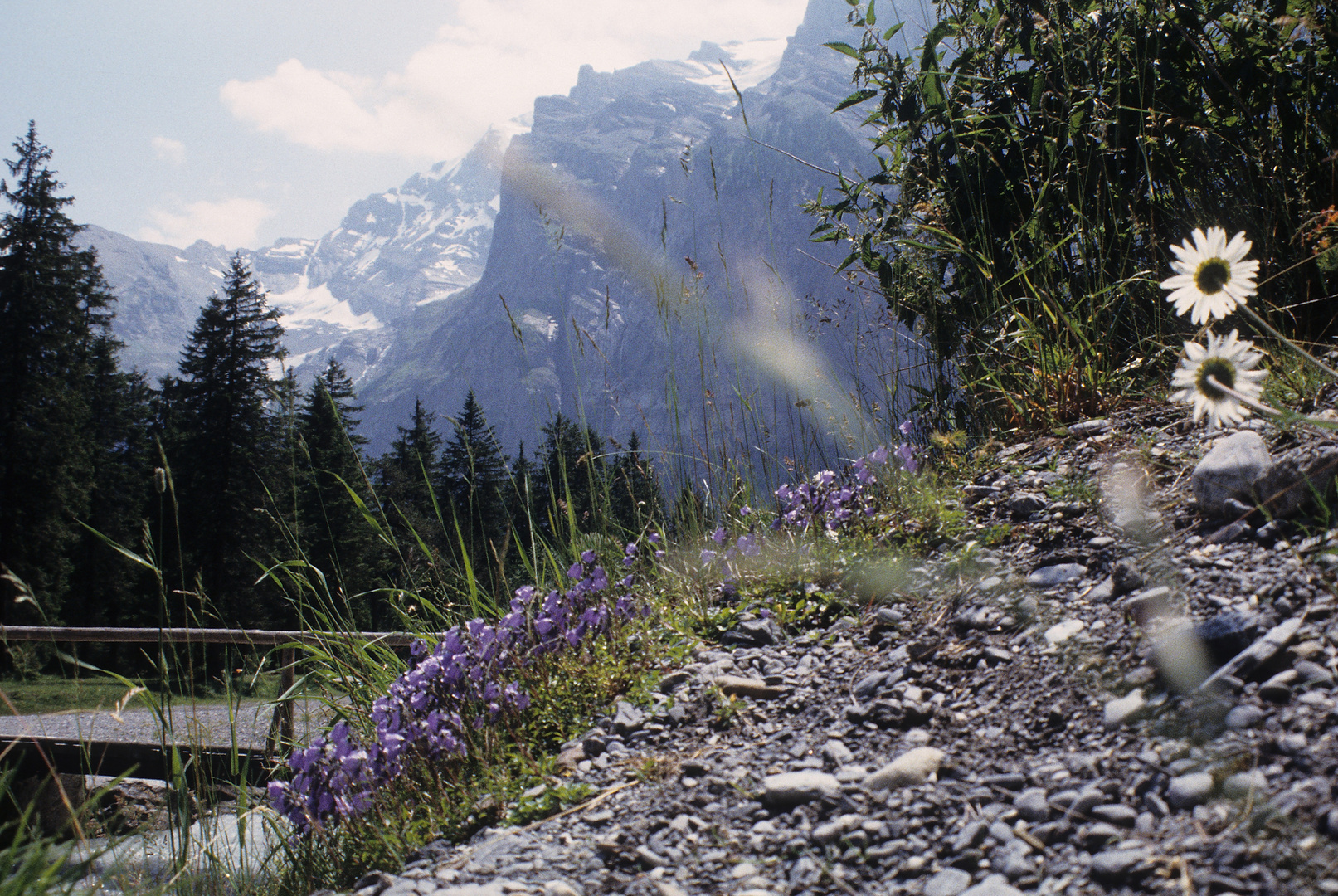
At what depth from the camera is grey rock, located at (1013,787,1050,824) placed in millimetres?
1086

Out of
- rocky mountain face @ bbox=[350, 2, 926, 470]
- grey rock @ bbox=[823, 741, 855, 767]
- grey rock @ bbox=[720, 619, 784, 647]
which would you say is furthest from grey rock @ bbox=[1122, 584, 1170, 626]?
rocky mountain face @ bbox=[350, 2, 926, 470]

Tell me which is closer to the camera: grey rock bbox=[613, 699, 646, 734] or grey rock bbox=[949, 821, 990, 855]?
grey rock bbox=[949, 821, 990, 855]

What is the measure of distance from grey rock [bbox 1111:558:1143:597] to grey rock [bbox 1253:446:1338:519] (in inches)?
10.6

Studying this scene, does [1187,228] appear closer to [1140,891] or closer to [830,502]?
[830,502]

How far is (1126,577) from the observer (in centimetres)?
152

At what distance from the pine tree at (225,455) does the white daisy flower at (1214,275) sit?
69.8ft

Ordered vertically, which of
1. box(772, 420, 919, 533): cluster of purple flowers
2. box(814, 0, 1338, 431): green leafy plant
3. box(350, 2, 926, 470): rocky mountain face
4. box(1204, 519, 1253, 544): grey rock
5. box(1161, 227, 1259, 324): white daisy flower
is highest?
box(350, 2, 926, 470): rocky mountain face

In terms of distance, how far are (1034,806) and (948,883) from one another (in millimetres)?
190

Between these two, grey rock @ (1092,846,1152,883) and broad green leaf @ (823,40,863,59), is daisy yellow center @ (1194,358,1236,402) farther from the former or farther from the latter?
broad green leaf @ (823,40,863,59)

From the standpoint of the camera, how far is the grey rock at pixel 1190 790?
0.97 meters

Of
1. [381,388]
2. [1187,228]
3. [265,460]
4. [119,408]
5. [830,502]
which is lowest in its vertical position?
[830,502]

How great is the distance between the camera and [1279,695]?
1054mm

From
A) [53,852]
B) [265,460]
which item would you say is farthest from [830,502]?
[265,460]

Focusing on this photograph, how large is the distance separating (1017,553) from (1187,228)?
4.99 feet
